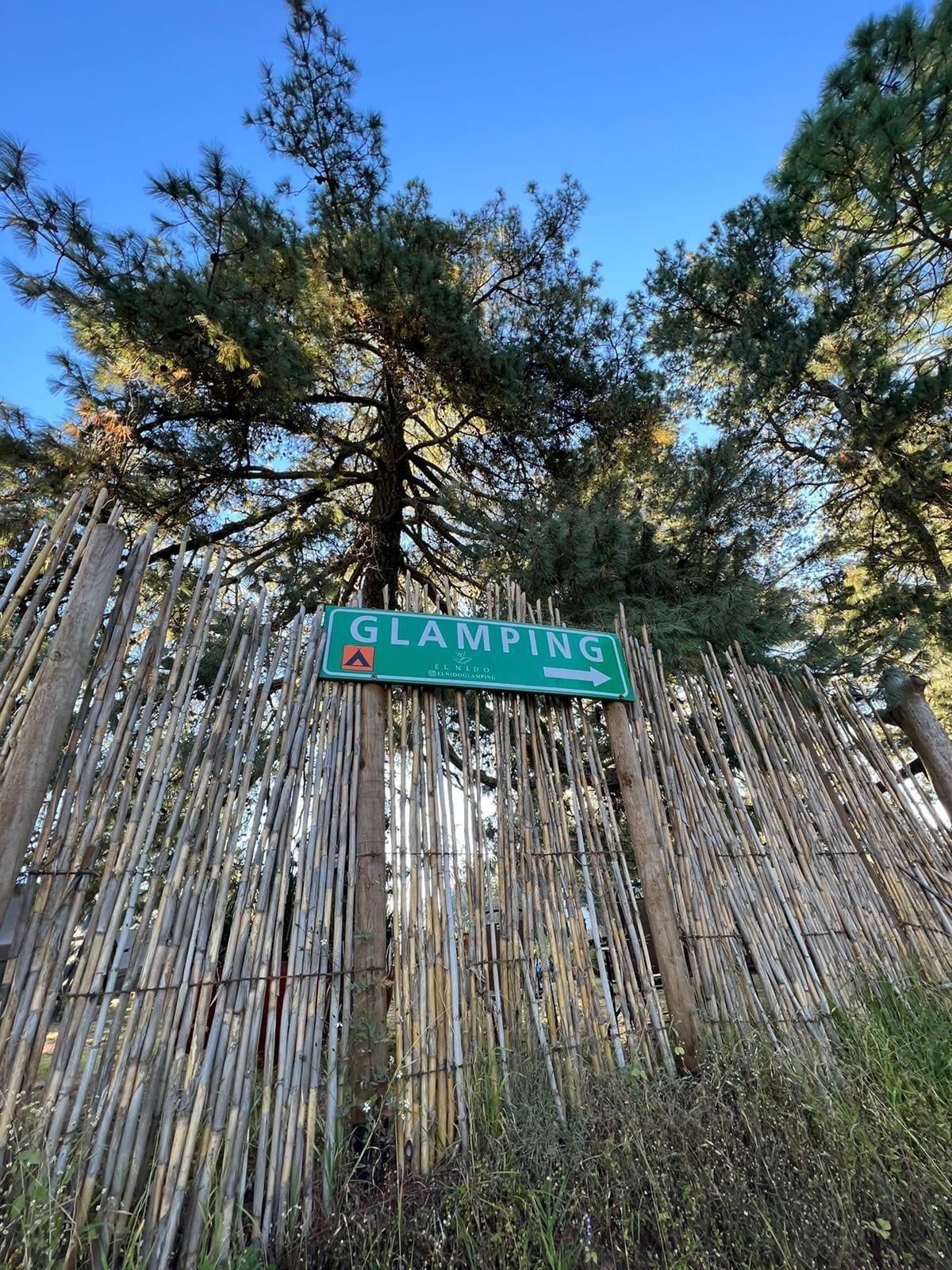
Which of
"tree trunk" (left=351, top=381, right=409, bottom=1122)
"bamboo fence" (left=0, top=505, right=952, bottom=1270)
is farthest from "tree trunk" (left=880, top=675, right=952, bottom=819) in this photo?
"tree trunk" (left=351, top=381, right=409, bottom=1122)

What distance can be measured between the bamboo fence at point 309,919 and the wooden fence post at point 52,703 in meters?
0.06

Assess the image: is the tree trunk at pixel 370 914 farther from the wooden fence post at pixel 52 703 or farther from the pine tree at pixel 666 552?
the pine tree at pixel 666 552

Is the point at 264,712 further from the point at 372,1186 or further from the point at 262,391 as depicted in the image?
the point at 262,391

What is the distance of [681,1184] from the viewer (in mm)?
1352

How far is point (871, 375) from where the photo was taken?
14.0 ft

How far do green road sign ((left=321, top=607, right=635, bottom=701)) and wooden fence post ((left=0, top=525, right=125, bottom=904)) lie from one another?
0.73 m

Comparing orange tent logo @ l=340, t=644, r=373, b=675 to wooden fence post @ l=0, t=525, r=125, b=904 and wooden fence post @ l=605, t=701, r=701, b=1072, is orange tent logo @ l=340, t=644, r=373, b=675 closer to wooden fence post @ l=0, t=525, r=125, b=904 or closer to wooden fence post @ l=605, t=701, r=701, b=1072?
wooden fence post @ l=0, t=525, r=125, b=904

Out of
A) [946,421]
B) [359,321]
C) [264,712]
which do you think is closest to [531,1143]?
[264,712]

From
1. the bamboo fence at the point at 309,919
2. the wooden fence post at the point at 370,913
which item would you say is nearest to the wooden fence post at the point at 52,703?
the bamboo fence at the point at 309,919

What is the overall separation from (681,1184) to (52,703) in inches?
78.2

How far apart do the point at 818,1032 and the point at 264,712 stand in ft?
7.38

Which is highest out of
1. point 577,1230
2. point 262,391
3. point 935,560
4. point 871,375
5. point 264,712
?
point 871,375

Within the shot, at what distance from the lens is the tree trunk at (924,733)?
10.5ft

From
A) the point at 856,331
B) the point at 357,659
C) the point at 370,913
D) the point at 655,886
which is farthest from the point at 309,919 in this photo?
the point at 856,331
